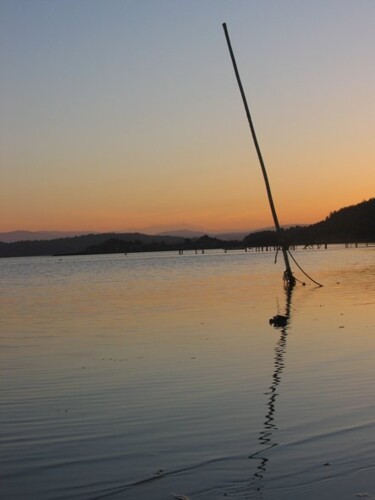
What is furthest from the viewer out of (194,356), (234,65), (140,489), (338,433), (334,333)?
(234,65)

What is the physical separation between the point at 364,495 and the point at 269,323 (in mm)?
19463

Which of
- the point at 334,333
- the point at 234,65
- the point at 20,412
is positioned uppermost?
the point at 234,65

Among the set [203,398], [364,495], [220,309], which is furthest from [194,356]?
[220,309]

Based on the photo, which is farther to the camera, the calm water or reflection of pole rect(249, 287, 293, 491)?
reflection of pole rect(249, 287, 293, 491)

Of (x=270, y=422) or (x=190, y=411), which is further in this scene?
(x=190, y=411)

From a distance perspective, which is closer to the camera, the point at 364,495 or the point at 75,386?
the point at 364,495

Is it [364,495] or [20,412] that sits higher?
[20,412]

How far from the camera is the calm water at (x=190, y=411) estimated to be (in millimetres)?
8680

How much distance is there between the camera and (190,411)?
12.6m

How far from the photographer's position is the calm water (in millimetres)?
8680

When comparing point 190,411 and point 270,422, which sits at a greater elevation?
point 190,411

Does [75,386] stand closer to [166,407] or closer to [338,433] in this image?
[166,407]

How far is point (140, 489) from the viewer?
8.42 m

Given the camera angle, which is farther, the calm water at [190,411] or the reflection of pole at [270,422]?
the reflection of pole at [270,422]
